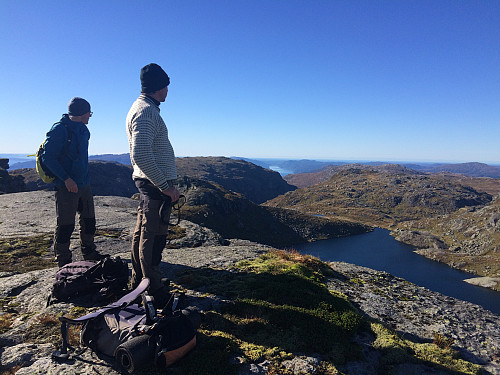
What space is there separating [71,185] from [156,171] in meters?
3.60

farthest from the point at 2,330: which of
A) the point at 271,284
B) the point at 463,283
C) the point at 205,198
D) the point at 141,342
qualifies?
the point at 463,283

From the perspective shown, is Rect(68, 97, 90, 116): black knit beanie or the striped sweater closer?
the striped sweater

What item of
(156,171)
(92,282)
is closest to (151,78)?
(156,171)

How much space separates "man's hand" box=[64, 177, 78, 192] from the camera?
726cm

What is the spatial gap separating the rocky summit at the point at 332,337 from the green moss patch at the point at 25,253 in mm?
177

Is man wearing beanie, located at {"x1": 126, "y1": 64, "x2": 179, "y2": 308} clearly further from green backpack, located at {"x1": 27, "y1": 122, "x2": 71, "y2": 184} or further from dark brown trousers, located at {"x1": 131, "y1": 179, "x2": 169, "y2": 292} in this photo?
green backpack, located at {"x1": 27, "y1": 122, "x2": 71, "y2": 184}

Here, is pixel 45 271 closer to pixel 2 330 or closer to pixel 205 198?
pixel 2 330

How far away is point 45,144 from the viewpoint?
718 cm

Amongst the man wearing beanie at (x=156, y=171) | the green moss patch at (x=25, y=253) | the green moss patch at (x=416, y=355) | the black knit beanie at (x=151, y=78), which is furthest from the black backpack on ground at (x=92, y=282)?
the green moss patch at (x=416, y=355)

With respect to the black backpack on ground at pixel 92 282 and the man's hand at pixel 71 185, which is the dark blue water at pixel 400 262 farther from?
the man's hand at pixel 71 185

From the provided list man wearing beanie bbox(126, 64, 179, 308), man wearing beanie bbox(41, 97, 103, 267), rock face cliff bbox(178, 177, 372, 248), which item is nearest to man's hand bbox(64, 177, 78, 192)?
man wearing beanie bbox(41, 97, 103, 267)

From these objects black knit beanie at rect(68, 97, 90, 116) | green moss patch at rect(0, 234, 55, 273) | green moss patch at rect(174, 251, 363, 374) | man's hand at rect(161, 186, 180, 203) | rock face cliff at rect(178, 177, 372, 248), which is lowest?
rock face cliff at rect(178, 177, 372, 248)

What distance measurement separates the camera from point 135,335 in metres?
4.16

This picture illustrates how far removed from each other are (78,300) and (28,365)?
7.83 ft
